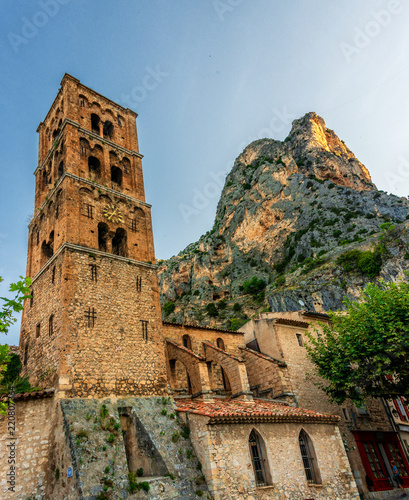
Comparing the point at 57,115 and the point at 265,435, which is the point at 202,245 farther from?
the point at 265,435

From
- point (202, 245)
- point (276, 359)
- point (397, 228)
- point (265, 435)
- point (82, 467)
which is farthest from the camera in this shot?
point (202, 245)

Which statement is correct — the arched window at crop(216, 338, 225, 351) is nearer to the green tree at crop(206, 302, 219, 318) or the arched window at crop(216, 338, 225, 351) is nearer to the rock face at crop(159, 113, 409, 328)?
the rock face at crop(159, 113, 409, 328)

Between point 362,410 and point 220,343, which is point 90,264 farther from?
point 362,410

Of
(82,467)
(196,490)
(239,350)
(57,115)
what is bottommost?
(196,490)

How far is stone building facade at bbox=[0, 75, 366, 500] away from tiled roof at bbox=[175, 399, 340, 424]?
0.32 ft

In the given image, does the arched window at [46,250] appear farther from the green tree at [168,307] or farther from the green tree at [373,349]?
the green tree at [168,307]

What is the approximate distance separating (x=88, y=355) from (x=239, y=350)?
14153 millimetres

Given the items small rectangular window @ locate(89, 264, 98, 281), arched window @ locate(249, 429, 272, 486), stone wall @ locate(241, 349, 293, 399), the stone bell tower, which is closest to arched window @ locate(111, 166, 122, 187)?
the stone bell tower

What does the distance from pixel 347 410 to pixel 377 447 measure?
2863 mm

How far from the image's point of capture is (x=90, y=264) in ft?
61.5

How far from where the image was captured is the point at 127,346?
1792 cm

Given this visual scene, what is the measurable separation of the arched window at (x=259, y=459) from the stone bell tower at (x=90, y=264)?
4890mm

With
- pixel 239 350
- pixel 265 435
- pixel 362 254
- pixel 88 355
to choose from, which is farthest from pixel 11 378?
pixel 362 254

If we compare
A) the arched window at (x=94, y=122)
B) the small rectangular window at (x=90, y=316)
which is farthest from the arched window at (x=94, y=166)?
the small rectangular window at (x=90, y=316)
